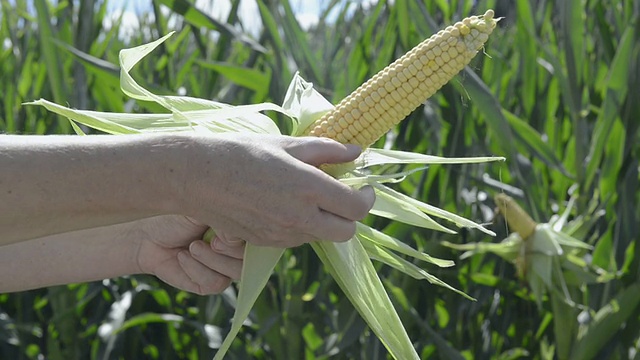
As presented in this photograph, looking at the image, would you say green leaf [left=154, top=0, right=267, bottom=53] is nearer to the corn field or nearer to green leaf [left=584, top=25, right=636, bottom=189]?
the corn field

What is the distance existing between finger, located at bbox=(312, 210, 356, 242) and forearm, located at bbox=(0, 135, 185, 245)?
0.16m

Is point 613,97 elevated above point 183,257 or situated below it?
below

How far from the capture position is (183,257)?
129 cm

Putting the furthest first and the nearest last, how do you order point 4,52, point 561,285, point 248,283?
1. point 4,52
2. point 561,285
3. point 248,283

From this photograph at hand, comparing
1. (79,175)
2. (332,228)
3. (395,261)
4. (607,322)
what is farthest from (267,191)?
(607,322)

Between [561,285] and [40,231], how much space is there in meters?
1.19

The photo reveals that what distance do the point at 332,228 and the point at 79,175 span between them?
0.26m

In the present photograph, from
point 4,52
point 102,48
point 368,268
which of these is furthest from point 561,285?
point 4,52

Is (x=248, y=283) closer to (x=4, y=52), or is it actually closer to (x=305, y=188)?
(x=305, y=188)

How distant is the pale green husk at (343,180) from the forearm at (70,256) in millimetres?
218

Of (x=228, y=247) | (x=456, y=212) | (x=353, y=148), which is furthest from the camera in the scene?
(x=456, y=212)

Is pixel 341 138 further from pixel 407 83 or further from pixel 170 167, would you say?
pixel 170 167

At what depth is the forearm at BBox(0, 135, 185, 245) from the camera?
0.93 m

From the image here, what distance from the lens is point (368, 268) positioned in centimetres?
115
